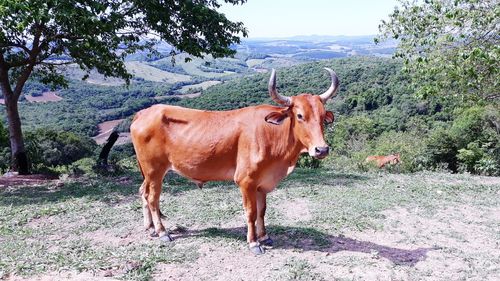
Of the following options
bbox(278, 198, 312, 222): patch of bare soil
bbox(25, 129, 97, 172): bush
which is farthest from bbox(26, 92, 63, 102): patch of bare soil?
bbox(278, 198, 312, 222): patch of bare soil

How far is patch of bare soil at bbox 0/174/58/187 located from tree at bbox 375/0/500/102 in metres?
10.0

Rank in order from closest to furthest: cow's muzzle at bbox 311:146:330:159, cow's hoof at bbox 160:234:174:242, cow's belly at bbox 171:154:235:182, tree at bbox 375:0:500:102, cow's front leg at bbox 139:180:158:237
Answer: cow's muzzle at bbox 311:146:330:159
cow's belly at bbox 171:154:235:182
cow's hoof at bbox 160:234:174:242
cow's front leg at bbox 139:180:158:237
tree at bbox 375:0:500:102

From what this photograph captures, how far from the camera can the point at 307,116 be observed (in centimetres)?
521

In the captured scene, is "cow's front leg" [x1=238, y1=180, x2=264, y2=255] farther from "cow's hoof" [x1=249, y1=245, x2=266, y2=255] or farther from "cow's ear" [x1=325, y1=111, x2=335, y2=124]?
"cow's ear" [x1=325, y1=111, x2=335, y2=124]

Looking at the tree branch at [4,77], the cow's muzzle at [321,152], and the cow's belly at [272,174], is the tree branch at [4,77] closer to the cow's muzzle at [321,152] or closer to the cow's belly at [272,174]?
the cow's belly at [272,174]

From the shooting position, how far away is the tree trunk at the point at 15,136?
11648mm

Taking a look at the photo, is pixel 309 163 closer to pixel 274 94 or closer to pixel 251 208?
pixel 251 208

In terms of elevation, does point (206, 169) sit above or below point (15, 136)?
above

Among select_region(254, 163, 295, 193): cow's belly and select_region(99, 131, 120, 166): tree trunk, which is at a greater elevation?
select_region(254, 163, 295, 193): cow's belly

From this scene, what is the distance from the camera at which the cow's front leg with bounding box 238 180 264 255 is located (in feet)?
18.5

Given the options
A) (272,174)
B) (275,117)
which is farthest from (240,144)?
(275,117)

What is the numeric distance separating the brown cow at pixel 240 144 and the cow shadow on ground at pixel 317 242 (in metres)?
0.40

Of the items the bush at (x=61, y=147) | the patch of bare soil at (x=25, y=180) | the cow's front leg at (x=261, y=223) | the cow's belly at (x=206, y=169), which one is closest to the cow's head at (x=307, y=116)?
the cow's belly at (x=206, y=169)

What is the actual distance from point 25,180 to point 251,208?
787cm
